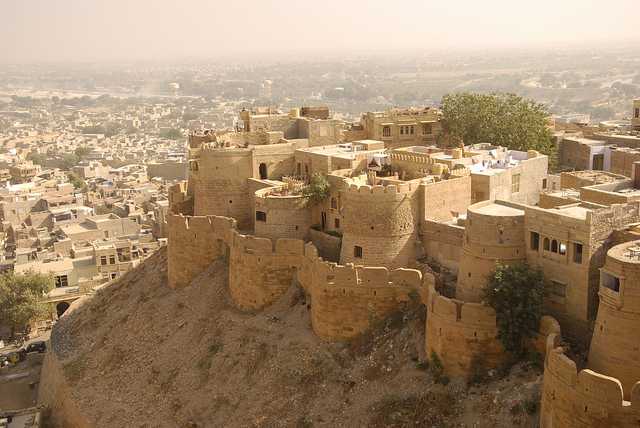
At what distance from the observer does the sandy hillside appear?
75.4ft

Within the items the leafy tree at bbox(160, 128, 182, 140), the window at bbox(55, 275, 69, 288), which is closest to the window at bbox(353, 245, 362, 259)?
the window at bbox(55, 275, 69, 288)

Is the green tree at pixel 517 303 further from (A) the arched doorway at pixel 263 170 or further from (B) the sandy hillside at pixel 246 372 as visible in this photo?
(A) the arched doorway at pixel 263 170

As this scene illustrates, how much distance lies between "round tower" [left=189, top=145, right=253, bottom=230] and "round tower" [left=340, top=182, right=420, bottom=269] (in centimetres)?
819

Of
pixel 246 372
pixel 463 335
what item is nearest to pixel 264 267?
pixel 246 372

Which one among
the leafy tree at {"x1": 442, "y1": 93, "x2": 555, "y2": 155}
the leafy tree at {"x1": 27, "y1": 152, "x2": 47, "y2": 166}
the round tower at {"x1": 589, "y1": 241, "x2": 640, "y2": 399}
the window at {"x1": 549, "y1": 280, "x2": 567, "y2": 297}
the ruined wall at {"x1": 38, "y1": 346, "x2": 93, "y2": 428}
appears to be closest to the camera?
the round tower at {"x1": 589, "y1": 241, "x2": 640, "y2": 399}

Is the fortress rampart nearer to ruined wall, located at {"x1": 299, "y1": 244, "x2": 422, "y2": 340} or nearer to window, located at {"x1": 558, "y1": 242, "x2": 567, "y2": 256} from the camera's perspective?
ruined wall, located at {"x1": 299, "y1": 244, "x2": 422, "y2": 340}

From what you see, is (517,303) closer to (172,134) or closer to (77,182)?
(77,182)

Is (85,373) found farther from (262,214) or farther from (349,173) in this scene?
(349,173)

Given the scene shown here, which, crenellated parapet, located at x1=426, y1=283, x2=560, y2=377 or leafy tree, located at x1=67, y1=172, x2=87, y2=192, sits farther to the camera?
leafy tree, located at x1=67, y1=172, x2=87, y2=192

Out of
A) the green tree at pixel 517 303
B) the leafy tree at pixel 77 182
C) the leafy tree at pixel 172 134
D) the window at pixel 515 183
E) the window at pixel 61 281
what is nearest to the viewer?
the green tree at pixel 517 303

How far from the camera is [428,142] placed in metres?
41.7

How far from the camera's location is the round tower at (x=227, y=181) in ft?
115

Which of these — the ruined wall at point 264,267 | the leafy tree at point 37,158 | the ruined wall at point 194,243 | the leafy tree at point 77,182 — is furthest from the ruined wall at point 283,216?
the leafy tree at point 37,158

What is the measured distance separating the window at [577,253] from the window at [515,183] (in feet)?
31.8
